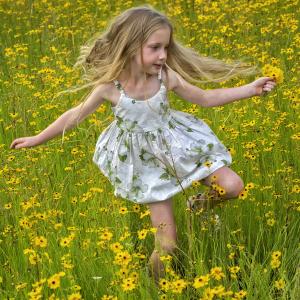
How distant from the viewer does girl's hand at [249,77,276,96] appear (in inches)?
140

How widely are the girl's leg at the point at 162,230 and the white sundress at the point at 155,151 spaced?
0.05 meters

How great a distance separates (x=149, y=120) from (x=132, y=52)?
12.3 inches

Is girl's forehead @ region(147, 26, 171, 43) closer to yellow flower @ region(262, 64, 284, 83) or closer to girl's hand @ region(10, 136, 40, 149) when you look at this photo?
yellow flower @ region(262, 64, 284, 83)

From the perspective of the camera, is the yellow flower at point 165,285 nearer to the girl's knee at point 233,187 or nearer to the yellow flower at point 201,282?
the yellow flower at point 201,282

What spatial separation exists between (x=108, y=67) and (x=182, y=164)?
0.56 meters

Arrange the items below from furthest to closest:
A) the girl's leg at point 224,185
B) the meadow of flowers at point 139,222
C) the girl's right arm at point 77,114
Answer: the girl's right arm at point 77,114 < the girl's leg at point 224,185 < the meadow of flowers at point 139,222

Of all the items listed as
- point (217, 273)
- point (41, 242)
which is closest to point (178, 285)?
point (217, 273)

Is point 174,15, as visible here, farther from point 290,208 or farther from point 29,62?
point 290,208

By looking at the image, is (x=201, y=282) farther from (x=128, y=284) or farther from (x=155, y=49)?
(x=155, y=49)

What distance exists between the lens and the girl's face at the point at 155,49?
353 cm

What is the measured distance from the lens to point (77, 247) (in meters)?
3.21

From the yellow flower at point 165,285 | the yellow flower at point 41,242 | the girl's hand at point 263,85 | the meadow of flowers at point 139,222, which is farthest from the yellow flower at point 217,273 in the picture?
the girl's hand at point 263,85

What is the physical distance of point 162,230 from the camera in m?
3.38

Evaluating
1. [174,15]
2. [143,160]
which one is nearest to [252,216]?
[143,160]
